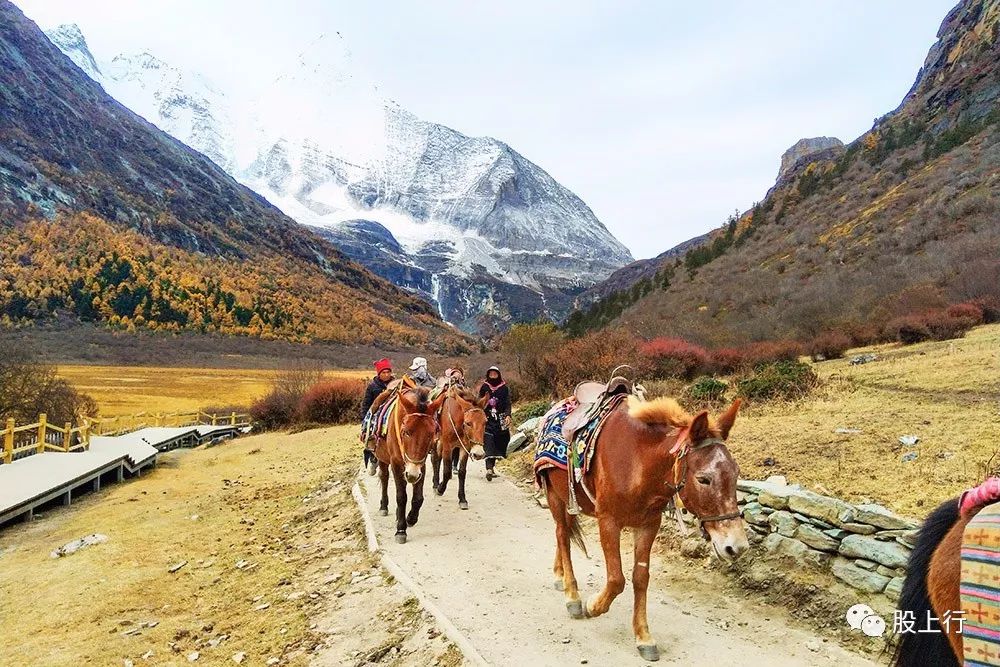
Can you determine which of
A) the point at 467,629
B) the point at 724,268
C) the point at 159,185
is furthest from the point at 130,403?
the point at 159,185

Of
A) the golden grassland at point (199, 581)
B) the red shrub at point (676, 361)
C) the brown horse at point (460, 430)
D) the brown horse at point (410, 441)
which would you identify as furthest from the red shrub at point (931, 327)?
the golden grassland at point (199, 581)

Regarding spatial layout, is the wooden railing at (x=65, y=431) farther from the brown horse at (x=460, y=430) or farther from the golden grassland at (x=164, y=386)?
the brown horse at (x=460, y=430)

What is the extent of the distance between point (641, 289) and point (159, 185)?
112544 millimetres

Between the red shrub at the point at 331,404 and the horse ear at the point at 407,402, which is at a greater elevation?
the horse ear at the point at 407,402

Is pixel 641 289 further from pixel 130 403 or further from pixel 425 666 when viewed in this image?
pixel 425 666

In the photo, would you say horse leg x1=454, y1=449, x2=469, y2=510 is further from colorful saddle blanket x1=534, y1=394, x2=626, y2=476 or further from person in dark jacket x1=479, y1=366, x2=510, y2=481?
colorful saddle blanket x1=534, y1=394, x2=626, y2=476

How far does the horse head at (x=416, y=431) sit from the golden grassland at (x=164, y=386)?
3202 cm

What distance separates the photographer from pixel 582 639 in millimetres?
4891

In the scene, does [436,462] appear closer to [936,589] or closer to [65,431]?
[936,589]

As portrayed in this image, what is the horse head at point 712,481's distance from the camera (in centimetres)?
365

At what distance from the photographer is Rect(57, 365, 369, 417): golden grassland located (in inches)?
1469

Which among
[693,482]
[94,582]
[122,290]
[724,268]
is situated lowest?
[94,582]

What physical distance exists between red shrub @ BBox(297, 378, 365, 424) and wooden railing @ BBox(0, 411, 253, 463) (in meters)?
6.74

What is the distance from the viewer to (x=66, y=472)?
603 inches
